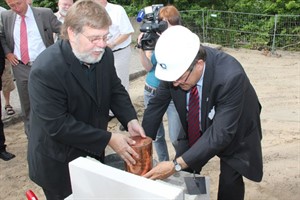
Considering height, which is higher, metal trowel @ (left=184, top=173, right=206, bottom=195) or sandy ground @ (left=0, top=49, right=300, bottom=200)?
metal trowel @ (left=184, top=173, right=206, bottom=195)

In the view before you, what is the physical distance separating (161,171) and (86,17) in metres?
0.85

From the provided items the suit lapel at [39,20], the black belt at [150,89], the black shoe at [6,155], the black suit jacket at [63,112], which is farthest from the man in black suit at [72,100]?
the black shoe at [6,155]

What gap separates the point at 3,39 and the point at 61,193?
239 centimetres

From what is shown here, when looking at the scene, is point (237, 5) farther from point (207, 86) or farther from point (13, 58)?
point (207, 86)

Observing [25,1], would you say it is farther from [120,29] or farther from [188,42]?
[188,42]

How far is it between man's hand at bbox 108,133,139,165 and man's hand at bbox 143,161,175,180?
11 centimetres

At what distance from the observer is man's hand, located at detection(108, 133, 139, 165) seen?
1.90 metres

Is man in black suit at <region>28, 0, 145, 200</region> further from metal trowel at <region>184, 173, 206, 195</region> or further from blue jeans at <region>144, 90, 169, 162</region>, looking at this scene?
blue jeans at <region>144, 90, 169, 162</region>

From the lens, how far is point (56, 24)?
13.3ft

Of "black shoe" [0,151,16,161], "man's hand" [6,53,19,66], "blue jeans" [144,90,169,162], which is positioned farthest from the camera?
"black shoe" [0,151,16,161]

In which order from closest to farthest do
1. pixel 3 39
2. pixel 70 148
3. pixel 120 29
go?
pixel 70 148 < pixel 3 39 < pixel 120 29

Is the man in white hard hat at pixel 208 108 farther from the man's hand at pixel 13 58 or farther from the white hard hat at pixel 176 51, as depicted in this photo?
the man's hand at pixel 13 58

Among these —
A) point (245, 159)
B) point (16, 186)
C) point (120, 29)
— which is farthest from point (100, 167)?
point (120, 29)

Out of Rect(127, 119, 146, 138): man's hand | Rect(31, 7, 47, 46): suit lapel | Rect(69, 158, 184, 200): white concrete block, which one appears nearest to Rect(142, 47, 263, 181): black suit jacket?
Rect(127, 119, 146, 138): man's hand
